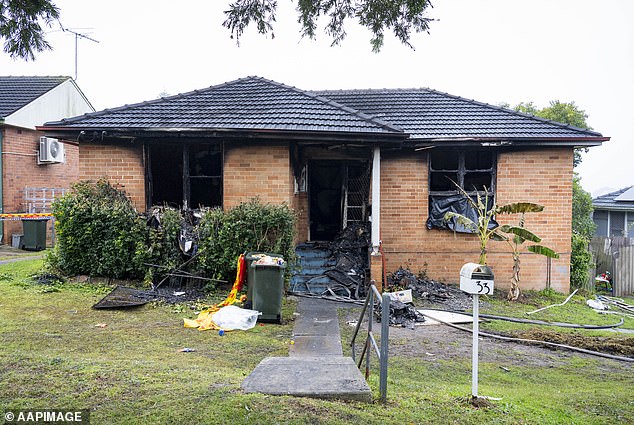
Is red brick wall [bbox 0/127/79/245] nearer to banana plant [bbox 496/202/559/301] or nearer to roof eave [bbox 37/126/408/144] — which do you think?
roof eave [bbox 37/126/408/144]

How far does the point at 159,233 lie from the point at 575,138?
9.88 meters

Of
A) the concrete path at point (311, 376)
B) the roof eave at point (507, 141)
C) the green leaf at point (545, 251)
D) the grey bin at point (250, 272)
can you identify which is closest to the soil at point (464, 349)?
the concrete path at point (311, 376)

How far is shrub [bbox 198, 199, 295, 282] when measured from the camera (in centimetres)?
935

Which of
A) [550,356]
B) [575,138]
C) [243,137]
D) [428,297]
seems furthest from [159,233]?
[575,138]

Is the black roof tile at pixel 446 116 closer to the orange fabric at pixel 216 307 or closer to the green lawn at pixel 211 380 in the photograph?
the orange fabric at pixel 216 307

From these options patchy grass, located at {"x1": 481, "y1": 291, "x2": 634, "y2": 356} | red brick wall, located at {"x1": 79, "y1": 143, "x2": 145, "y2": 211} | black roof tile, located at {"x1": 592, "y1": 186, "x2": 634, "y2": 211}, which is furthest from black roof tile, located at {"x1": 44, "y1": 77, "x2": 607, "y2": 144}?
black roof tile, located at {"x1": 592, "y1": 186, "x2": 634, "y2": 211}

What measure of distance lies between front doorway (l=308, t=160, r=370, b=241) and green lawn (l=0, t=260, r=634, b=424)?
5599mm

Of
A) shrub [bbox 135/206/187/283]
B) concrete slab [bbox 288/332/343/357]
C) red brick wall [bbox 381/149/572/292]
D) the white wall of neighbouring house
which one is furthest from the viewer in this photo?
the white wall of neighbouring house

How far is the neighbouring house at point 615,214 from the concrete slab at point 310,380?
2263 centimetres

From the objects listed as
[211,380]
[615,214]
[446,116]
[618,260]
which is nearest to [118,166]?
[211,380]

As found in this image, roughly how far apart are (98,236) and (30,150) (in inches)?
466

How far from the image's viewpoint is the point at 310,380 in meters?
4.18

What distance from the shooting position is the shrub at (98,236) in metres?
9.77

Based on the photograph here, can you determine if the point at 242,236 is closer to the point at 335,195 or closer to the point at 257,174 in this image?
the point at 257,174
